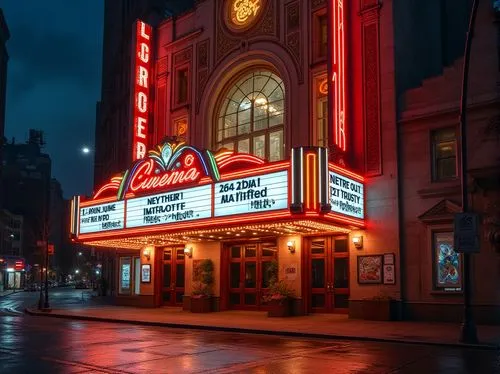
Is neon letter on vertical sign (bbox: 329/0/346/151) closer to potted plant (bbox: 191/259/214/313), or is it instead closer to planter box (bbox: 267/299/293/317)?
planter box (bbox: 267/299/293/317)

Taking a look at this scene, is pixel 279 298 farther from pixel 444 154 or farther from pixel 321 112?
pixel 444 154

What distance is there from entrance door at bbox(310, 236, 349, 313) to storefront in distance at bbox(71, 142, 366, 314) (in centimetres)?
4

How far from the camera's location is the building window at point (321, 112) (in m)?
26.3

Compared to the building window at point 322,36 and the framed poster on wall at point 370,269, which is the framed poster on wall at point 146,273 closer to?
the framed poster on wall at point 370,269

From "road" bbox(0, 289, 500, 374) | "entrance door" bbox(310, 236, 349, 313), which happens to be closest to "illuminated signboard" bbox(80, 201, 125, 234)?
"entrance door" bbox(310, 236, 349, 313)

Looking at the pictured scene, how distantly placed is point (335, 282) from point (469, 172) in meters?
7.24

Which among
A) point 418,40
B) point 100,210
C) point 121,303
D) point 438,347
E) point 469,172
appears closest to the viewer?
point 438,347

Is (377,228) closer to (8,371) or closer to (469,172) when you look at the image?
(469,172)

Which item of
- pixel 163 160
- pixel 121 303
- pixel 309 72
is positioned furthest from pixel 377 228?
pixel 121 303

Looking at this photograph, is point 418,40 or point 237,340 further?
point 418,40

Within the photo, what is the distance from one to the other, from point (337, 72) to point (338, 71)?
0.26ft

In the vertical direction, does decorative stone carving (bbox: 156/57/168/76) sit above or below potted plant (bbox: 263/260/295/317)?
above

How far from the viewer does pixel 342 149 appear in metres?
24.1

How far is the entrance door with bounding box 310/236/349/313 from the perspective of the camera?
25078mm
